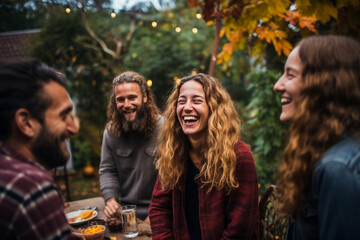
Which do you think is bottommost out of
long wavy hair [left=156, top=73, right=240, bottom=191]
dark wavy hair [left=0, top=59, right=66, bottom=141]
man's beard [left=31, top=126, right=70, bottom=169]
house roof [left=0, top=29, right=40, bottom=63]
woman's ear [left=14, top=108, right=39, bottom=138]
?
long wavy hair [left=156, top=73, right=240, bottom=191]

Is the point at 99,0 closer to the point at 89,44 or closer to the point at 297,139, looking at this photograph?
the point at 89,44

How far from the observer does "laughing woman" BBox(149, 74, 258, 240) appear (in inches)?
68.3

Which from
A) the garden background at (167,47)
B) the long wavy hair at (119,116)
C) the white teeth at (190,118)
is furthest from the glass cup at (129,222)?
the garden background at (167,47)

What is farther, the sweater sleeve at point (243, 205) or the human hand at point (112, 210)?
the human hand at point (112, 210)

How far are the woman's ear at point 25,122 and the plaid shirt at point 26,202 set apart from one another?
0.08m

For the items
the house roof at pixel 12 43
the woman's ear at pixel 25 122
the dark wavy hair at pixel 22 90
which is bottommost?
the woman's ear at pixel 25 122

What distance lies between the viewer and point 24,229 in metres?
0.83

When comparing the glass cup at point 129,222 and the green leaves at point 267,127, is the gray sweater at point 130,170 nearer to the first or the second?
the glass cup at point 129,222

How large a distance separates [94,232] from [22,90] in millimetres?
1168

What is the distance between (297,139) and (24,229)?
1110mm

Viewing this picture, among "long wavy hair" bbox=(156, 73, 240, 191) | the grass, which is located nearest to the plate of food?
"long wavy hair" bbox=(156, 73, 240, 191)

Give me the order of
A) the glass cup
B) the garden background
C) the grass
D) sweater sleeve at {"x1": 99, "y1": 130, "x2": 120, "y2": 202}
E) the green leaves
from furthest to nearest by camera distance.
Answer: the grass
the green leaves
the garden background
sweater sleeve at {"x1": 99, "y1": 130, "x2": 120, "y2": 202}
the glass cup

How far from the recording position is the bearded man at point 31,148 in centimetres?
83

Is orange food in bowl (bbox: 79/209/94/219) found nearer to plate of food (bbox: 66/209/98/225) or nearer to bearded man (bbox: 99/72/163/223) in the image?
plate of food (bbox: 66/209/98/225)
